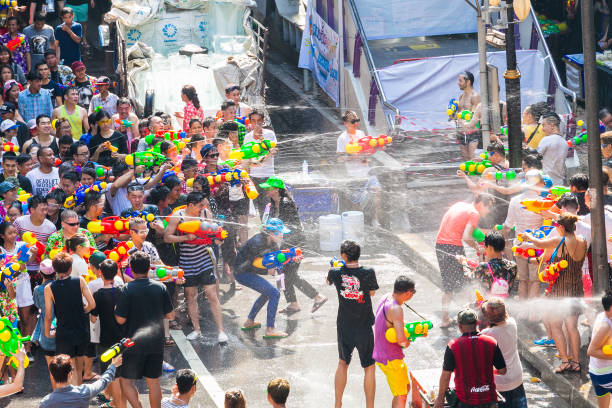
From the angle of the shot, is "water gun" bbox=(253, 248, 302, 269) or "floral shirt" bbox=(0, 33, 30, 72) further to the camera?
"floral shirt" bbox=(0, 33, 30, 72)

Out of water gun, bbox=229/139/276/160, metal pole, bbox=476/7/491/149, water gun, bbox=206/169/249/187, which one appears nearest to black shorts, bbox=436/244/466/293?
water gun, bbox=206/169/249/187

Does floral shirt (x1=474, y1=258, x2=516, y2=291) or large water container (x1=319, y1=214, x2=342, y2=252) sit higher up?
floral shirt (x1=474, y1=258, x2=516, y2=291)

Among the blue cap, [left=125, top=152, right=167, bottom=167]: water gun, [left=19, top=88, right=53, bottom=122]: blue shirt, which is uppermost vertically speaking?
[left=19, top=88, right=53, bottom=122]: blue shirt

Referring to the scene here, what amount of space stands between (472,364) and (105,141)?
626cm

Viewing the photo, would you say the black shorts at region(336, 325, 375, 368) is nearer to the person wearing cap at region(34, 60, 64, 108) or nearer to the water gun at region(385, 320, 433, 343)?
the water gun at region(385, 320, 433, 343)

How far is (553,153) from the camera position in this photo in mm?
11539

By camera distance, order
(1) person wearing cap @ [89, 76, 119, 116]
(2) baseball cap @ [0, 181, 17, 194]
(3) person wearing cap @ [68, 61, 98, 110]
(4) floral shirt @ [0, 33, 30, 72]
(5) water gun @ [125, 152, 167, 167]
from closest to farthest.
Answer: (2) baseball cap @ [0, 181, 17, 194], (5) water gun @ [125, 152, 167, 167], (1) person wearing cap @ [89, 76, 119, 116], (3) person wearing cap @ [68, 61, 98, 110], (4) floral shirt @ [0, 33, 30, 72]

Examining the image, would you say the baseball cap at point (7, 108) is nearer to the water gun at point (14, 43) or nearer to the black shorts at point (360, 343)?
the water gun at point (14, 43)

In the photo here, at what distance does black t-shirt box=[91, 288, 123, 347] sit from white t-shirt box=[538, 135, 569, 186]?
5.60 m

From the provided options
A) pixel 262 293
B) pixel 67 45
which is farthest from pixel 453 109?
pixel 67 45

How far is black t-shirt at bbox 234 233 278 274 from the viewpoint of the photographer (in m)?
9.97

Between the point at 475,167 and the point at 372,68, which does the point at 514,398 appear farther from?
the point at 372,68

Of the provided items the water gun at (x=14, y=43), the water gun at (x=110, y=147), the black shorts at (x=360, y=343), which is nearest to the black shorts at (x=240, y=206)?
the water gun at (x=110, y=147)

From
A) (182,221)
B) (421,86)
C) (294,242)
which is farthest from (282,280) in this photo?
(421,86)
